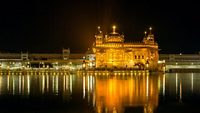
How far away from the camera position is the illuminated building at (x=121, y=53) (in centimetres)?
7212

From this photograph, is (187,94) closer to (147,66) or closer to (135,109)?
(135,109)

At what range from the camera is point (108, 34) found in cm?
7475

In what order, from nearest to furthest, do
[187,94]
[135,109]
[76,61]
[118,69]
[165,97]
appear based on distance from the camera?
[135,109] → [165,97] → [187,94] → [118,69] → [76,61]

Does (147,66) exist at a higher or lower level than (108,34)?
lower

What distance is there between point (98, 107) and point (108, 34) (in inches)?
2079

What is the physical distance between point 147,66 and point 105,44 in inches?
276

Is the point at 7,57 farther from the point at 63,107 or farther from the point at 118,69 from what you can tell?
the point at 63,107

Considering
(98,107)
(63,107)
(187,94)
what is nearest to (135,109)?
(98,107)

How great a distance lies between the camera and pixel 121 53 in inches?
2872

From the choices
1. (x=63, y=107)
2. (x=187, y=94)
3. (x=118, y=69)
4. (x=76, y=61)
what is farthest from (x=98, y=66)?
(x=63, y=107)

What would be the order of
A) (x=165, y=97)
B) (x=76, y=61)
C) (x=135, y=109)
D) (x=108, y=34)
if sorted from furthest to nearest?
(x=76, y=61) < (x=108, y=34) < (x=165, y=97) < (x=135, y=109)

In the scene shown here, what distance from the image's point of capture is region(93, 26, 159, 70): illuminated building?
7212cm

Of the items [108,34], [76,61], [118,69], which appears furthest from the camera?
[76,61]

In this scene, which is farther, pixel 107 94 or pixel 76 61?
pixel 76 61
